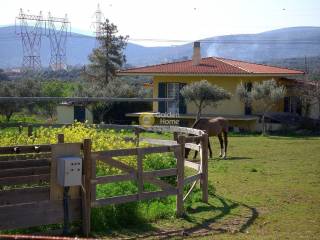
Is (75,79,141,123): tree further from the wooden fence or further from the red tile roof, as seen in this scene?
the wooden fence

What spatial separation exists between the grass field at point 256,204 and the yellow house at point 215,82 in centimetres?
1597

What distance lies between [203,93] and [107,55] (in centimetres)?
3093

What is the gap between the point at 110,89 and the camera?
140ft

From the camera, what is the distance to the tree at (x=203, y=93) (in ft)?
113

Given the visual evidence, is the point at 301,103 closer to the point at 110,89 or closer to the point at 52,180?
the point at 110,89

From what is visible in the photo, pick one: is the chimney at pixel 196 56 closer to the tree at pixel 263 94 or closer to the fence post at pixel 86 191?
the tree at pixel 263 94

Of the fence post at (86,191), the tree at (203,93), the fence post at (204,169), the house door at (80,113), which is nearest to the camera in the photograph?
the fence post at (86,191)

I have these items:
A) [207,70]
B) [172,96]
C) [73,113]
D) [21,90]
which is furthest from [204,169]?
[21,90]

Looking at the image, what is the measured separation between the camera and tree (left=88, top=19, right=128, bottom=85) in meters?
63.8

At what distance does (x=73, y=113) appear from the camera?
132 ft

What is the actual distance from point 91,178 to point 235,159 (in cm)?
1219

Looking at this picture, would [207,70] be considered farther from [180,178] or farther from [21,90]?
[180,178]

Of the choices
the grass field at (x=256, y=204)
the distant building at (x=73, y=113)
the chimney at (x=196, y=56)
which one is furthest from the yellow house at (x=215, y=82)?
the grass field at (x=256, y=204)

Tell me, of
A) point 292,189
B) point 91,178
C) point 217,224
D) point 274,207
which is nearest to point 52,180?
point 91,178
